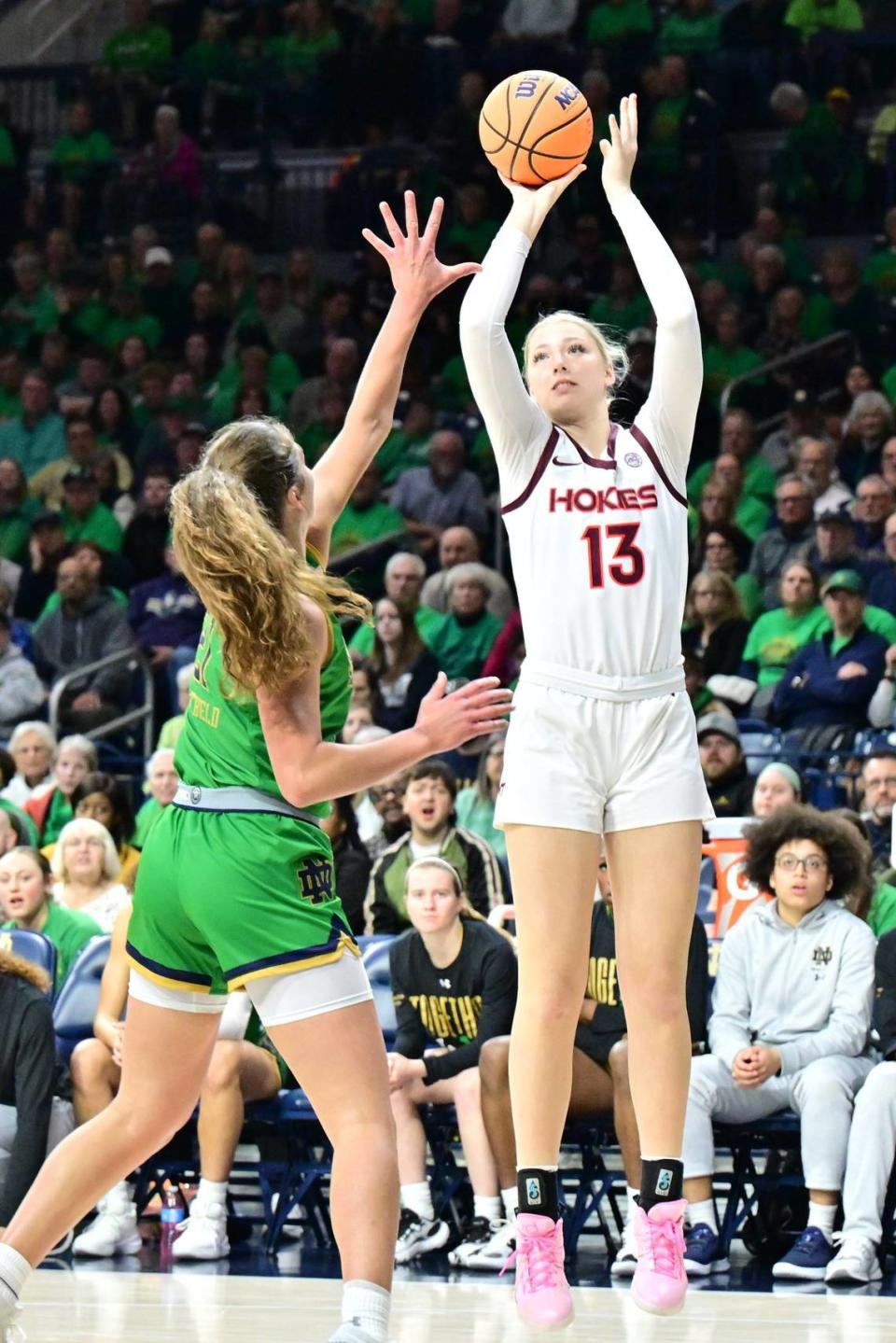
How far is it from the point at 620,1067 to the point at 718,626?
12.2 feet

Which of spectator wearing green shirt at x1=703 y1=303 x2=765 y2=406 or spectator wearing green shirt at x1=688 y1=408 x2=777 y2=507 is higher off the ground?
spectator wearing green shirt at x1=703 y1=303 x2=765 y2=406

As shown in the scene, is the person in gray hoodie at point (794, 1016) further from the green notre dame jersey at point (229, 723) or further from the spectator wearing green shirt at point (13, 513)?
the spectator wearing green shirt at point (13, 513)

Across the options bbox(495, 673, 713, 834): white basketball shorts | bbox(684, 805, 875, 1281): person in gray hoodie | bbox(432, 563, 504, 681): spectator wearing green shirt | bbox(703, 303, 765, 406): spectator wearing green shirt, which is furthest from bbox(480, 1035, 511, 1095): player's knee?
bbox(703, 303, 765, 406): spectator wearing green shirt

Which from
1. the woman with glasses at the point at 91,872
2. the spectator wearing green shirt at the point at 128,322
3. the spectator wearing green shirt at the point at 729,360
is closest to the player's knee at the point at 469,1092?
the woman with glasses at the point at 91,872

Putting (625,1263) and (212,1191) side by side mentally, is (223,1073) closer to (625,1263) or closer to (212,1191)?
(212,1191)

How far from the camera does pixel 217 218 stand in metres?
16.8

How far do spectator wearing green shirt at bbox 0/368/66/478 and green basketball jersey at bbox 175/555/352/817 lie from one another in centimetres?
1080

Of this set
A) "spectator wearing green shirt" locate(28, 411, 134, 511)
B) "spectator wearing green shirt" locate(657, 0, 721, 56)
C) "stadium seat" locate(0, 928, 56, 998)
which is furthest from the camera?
"spectator wearing green shirt" locate(657, 0, 721, 56)

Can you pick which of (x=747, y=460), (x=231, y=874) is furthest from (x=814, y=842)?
(x=747, y=460)

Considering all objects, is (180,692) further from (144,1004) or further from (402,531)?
(144,1004)

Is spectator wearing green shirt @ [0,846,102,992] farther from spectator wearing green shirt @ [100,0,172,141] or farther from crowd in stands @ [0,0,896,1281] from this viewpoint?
spectator wearing green shirt @ [100,0,172,141]

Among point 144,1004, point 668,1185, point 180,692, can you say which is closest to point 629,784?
point 668,1185

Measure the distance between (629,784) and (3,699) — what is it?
315 inches

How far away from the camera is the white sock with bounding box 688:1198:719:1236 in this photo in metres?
7.68
